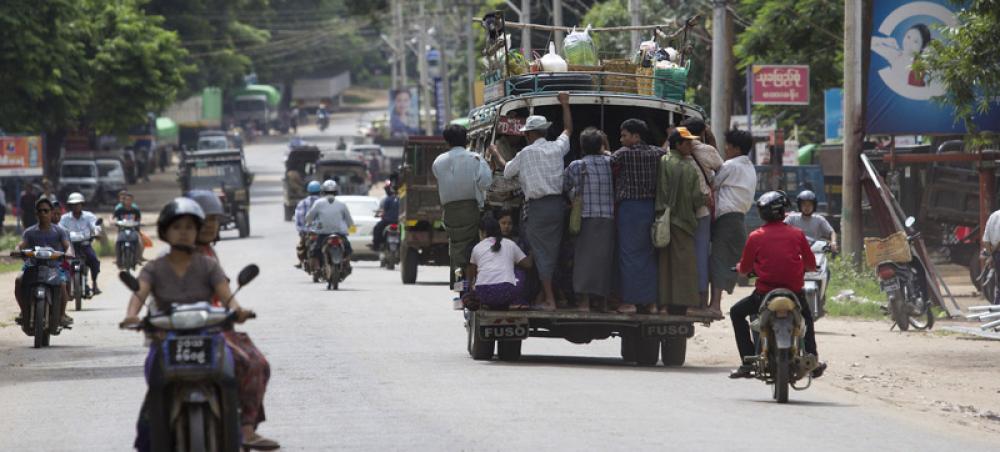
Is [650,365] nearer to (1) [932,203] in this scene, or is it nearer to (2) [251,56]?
(1) [932,203]

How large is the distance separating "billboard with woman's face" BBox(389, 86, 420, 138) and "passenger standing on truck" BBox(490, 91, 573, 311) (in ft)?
238

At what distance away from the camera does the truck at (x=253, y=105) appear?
117250 mm

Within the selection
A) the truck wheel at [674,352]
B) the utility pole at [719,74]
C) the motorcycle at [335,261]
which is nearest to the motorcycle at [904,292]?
the truck wheel at [674,352]

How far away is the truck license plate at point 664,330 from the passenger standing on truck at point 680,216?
0.82 ft

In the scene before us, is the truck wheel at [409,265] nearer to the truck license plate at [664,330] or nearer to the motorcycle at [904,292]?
the motorcycle at [904,292]

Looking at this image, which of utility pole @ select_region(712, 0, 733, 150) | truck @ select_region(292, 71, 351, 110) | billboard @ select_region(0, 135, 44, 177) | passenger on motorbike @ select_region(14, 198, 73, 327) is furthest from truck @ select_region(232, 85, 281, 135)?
passenger on motorbike @ select_region(14, 198, 73, 327)

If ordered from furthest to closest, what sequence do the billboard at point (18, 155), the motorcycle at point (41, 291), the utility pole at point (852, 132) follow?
the billboard at point (18, 155) → the utility pole at point (852, 132) → the motorcycle at point (41, 291)

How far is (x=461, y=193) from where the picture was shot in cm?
1578

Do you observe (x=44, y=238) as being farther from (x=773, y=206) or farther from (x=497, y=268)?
(x=773, y=206)

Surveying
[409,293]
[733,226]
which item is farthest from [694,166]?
[409,293]

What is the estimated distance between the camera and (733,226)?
1501cm

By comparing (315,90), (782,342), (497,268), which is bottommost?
(782,342)

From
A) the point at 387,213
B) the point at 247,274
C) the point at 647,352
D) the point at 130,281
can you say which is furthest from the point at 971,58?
the point at 130,281

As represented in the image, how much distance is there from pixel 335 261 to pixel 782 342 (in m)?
15.5
